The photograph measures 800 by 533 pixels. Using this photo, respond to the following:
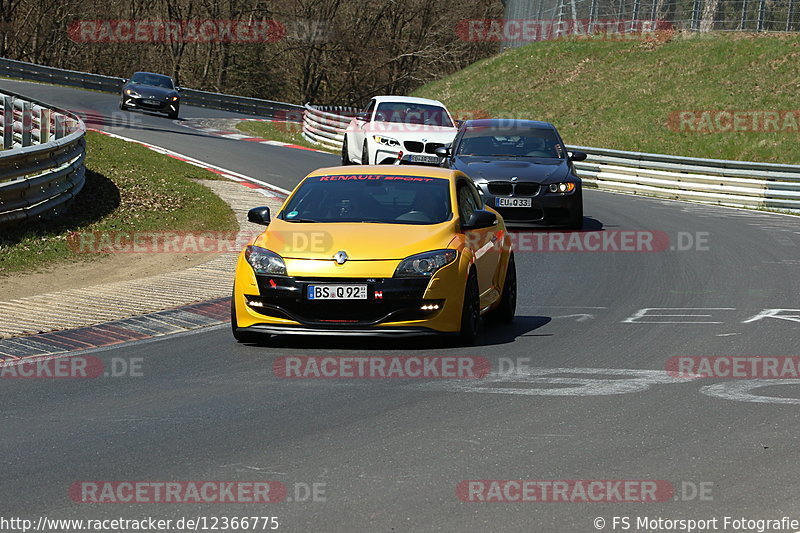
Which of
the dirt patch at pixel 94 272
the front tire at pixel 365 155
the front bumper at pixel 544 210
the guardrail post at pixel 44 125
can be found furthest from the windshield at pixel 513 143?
the guardrail post at pixel 44 125

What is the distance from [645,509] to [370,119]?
67.1 ft

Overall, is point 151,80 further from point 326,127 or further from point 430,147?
point 430,147

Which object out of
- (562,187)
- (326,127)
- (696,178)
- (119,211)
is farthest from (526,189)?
(326,127)

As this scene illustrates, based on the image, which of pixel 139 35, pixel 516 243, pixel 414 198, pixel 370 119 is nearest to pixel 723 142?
pixel 370 119

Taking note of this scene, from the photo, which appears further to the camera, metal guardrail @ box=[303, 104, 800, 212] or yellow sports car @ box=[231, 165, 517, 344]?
metal guardrail @ box=[303, 104, 800, 212]

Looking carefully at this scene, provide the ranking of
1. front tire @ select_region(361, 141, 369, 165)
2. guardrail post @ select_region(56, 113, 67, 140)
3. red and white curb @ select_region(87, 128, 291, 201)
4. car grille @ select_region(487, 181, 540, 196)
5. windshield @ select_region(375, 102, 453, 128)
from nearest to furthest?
1. car grille @ select_region(487, 181, 540, 196)
2. guardrail post @ select_region(56, 113, 67, 140)
3. red and white curb @ select_region(87, 128, 291, 201)
4. front tire @ select_region(361, 141, 369, 165)
5. windshield @ select_region(375, 102, 453, 128)

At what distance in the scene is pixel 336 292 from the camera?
932cm

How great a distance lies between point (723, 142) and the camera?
3750 centimetres

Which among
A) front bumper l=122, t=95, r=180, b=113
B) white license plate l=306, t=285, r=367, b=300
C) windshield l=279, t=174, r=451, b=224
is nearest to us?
white license plate l=306, t=285, r=367, b=300

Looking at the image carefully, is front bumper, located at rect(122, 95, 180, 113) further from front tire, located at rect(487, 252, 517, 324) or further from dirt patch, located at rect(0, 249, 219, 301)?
front tire, located at rect(487, 252, 517, 324)

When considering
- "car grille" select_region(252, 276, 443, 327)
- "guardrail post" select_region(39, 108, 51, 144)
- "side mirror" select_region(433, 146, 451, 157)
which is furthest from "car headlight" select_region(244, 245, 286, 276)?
"guardrail post" select_region(39, 108, 51, 144)

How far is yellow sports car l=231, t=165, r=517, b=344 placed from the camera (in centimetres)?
934

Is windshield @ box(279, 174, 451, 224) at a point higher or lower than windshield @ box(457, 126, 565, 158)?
higher

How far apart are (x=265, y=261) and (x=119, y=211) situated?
359 inches
